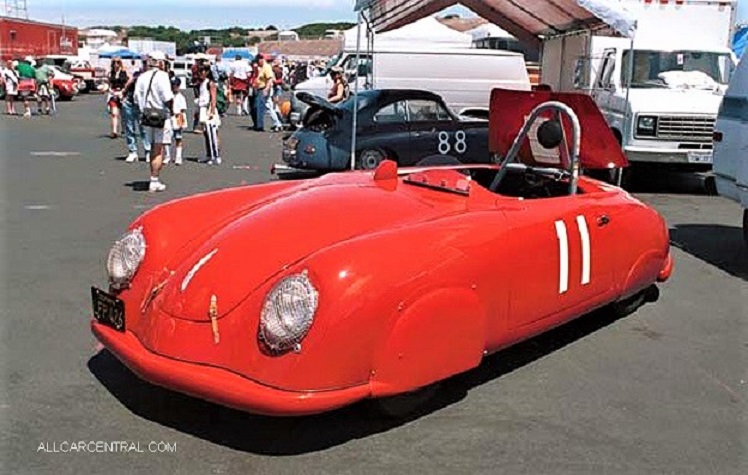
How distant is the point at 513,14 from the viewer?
15.3 meters

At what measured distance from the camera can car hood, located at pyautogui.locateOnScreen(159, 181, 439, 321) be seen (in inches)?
136

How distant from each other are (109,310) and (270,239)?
81 centimetres

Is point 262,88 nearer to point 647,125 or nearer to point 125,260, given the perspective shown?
point 647,125

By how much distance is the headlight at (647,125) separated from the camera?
1117 cm

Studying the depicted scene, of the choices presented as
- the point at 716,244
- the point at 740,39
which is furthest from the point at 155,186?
the point at 740,39

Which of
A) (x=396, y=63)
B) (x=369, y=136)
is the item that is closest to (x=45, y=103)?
(x=396, y=63)

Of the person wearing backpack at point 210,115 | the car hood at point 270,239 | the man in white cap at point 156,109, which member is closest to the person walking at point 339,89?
the person wearing backpack at point 210,115

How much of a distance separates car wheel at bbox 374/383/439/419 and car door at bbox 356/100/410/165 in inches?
308

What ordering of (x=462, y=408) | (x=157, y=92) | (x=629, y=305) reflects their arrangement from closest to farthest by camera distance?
(x=462, y=408) → (x=629, y=305) → (x=157, y=92)

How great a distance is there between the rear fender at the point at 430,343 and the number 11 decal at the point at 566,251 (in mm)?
743

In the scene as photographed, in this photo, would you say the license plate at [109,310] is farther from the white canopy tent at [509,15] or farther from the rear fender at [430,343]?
the white canopy tent at [509,15]

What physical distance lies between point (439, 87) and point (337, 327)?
1685 cm

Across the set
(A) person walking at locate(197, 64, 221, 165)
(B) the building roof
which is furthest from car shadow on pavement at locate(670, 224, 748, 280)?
(B) the building roof

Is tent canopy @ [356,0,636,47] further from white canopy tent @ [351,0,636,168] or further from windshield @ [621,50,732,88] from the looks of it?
windshield @ [621,50,732,88]
